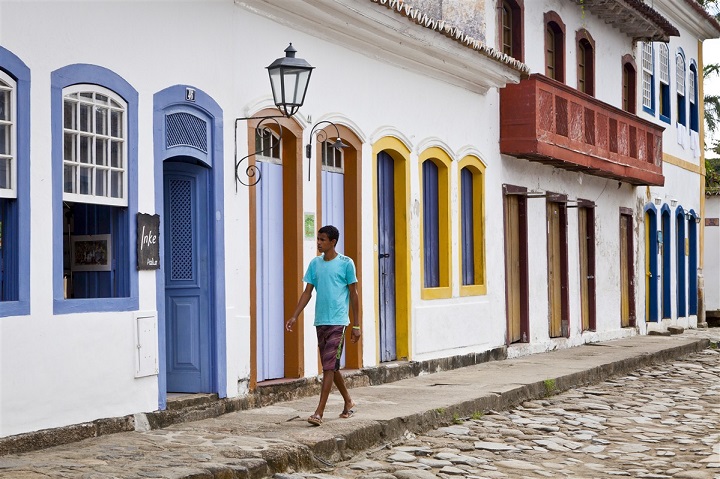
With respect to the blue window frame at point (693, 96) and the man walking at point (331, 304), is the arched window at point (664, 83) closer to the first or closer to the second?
the blue window frame at point (693, 96)

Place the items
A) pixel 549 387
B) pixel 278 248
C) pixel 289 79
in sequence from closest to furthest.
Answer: pixel 289 79 < pixel 278 248 < pixel 549 387

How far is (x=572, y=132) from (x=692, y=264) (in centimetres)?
1030

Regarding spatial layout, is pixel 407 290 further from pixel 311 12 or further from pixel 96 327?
pixel 96 327

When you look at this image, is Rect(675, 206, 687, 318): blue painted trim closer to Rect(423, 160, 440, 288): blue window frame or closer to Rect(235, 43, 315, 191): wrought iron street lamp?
Rect(423, 160, 440, 288): blue window frame

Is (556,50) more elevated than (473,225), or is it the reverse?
(556,50)

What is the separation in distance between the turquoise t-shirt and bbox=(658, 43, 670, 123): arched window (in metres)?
16.6

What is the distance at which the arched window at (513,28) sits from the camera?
1675 cm

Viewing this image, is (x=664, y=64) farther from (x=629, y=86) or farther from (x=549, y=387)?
(x=549, y=387)

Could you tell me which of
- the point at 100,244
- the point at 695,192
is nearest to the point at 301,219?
the point at 100,244

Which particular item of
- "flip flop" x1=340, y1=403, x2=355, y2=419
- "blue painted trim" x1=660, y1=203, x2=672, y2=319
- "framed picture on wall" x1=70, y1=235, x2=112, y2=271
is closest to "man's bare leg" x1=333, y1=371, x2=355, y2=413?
"flip flop" x1=340, y1=403, x2=355, y2=419

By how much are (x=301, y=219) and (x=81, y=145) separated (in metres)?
3.15

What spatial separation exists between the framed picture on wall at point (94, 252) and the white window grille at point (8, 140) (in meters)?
1.25

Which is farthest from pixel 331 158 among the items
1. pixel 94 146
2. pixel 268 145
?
pixel 94 146

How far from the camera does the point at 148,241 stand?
29.5 feet
